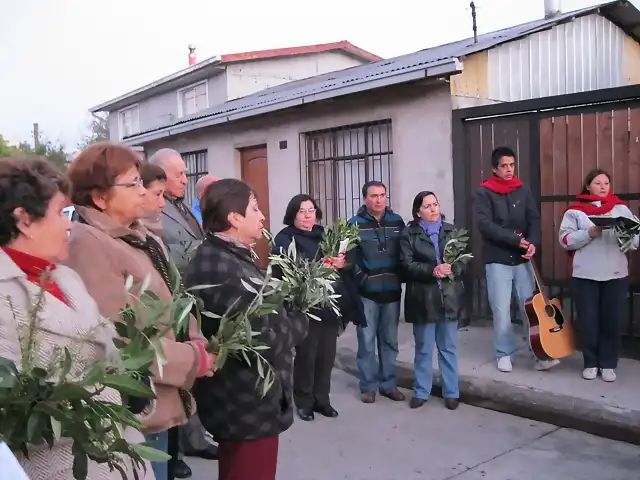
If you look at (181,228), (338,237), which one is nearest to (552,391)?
(338,237)

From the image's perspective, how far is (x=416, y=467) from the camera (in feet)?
14.4

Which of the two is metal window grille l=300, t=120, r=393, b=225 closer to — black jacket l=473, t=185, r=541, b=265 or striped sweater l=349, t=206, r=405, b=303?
black jacket l=473, t=185, r=541, b=265

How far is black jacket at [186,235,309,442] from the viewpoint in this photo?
2840 mm

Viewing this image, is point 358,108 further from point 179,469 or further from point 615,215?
point 179,469

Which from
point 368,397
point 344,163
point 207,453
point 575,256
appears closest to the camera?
point 207,453

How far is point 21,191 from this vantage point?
198cm

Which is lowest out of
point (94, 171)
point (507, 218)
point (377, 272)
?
point (377, 272)

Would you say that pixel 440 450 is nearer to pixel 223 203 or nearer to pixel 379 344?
pixel 379 344

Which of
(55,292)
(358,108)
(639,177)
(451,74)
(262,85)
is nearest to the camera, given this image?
(55,292)

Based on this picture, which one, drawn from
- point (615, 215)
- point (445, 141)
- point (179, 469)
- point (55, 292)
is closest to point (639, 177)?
point (615, 215)

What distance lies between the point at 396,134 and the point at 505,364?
3.34 meters

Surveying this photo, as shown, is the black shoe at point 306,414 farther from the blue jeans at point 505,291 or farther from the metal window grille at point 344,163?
the metal window grille at point 344,163

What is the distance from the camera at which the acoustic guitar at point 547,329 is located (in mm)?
5645

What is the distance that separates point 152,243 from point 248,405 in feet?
2.66
